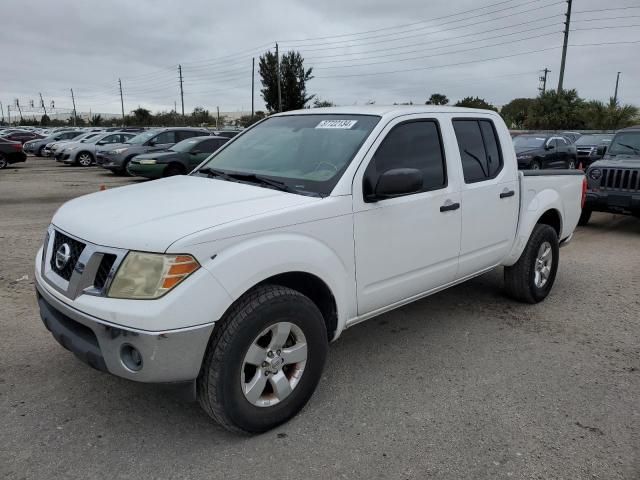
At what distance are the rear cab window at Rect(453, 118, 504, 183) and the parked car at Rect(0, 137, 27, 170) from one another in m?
22.1

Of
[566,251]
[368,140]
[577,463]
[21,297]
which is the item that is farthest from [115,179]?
[577,463]

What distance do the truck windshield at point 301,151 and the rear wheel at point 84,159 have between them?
21070mm

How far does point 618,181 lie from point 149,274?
341 inches

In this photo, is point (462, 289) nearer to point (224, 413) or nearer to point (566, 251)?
point (566, 251)

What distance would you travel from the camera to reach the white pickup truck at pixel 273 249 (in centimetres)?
252

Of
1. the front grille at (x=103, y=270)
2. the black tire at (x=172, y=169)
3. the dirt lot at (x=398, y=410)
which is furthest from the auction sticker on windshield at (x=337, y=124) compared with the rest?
the black tire at (x=172, y=169)

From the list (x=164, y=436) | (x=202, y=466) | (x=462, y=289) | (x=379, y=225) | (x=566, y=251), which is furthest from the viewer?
(x=566, y=251)

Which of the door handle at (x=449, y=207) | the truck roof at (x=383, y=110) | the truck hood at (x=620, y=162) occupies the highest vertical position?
the truck roof at (x=383, y=110)

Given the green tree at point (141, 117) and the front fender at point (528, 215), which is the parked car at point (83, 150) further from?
the green tree at point (141, 117)

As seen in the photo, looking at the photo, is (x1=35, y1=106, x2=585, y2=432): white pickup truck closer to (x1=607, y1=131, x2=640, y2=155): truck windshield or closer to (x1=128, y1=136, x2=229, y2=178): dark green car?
(x1=607, y1=131, x2=640, y2=155): truck windshield

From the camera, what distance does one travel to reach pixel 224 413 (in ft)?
8.93

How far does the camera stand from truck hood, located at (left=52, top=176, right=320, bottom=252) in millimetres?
2582

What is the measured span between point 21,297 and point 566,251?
6.96 m

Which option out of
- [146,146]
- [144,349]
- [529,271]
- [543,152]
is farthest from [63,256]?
[543,152]
